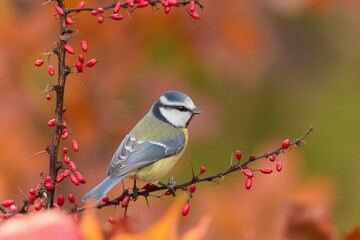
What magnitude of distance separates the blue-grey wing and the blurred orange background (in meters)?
0.26

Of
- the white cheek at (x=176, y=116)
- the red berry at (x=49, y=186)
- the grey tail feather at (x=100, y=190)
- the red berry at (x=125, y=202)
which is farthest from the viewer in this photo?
the white cheek at (x=176, y=116)

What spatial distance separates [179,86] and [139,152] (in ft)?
5.40

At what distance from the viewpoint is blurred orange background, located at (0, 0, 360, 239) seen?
157 inches

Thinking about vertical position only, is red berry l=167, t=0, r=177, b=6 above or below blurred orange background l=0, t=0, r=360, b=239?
above

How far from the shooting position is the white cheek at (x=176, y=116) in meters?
3.95

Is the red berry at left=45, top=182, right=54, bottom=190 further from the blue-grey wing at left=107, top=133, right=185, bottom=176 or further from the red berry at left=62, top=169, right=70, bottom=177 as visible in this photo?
the blue-grey wing at left=107, top=133, right=185, bottom=176

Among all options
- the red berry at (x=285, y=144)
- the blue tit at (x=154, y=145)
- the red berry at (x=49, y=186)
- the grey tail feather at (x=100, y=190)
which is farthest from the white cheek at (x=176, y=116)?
the red berry at (x=49, y=186)

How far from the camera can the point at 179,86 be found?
512 cm

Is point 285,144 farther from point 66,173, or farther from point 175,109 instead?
point 175,109

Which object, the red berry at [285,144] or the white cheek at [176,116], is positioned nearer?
the red berry at [285,144]

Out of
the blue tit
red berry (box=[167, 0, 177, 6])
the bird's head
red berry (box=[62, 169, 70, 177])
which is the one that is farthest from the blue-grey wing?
red berry (box=[62, 169, 70, 177])

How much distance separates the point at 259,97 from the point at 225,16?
1.99 metres

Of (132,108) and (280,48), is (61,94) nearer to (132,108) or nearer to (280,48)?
(132,108)

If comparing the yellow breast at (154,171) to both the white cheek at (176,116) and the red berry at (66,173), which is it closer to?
the white cheek at (176,116)
